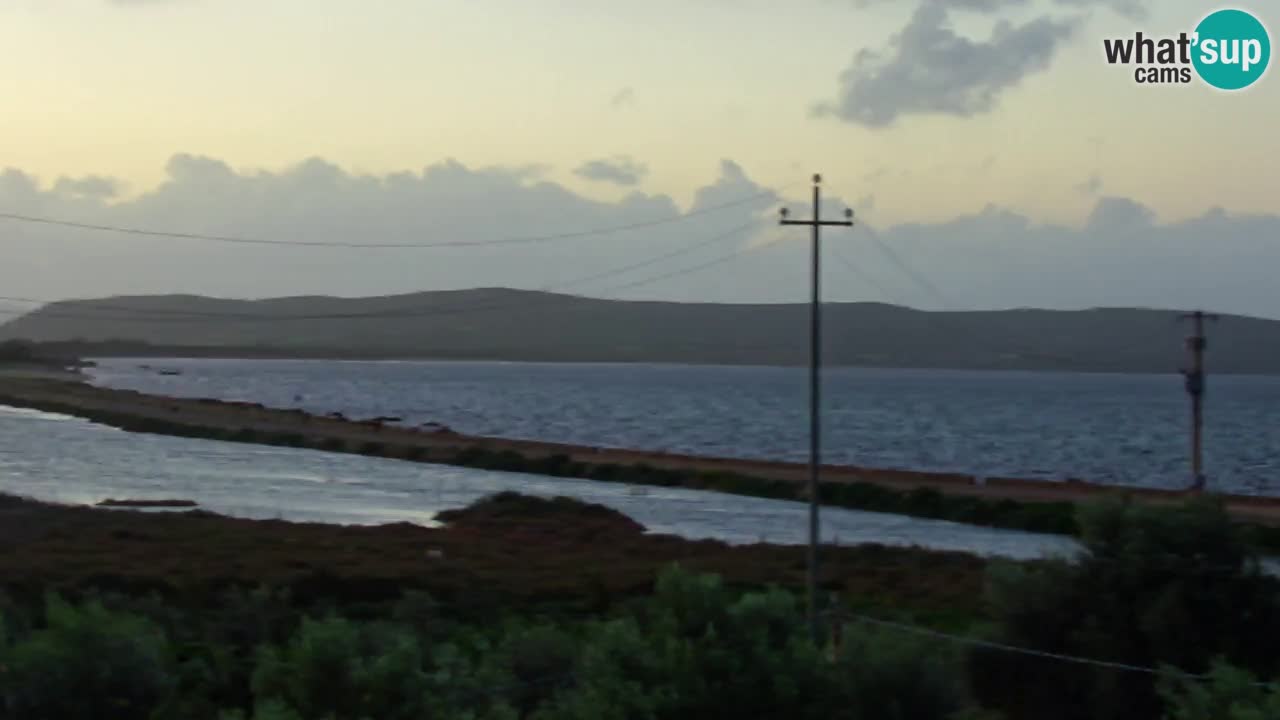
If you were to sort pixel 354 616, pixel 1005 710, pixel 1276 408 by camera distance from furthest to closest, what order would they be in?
pixel 1276 408, pixel 354 616, pixel 1005 710

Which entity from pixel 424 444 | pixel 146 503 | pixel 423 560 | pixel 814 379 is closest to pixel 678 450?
pixel 424 444

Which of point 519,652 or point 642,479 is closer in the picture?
point 519,652

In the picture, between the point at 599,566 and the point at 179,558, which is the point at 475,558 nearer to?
the point at 599,566

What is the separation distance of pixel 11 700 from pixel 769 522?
136 ft

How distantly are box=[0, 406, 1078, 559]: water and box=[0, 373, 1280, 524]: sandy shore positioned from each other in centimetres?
402

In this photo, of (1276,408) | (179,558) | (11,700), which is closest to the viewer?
(11,700)

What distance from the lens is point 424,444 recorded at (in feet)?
282

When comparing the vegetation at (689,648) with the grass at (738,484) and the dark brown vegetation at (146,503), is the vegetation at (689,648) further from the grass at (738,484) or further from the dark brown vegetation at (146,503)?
the grass at (738,484)

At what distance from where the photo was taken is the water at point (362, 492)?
47.5 m

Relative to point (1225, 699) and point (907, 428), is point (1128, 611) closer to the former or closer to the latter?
point (1225, 699)

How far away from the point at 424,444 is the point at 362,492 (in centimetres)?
2821

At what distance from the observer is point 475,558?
124 ft

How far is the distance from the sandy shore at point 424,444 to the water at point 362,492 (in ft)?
13.2

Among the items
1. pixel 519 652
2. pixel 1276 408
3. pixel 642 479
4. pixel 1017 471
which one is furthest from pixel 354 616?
pixel 1276 408
